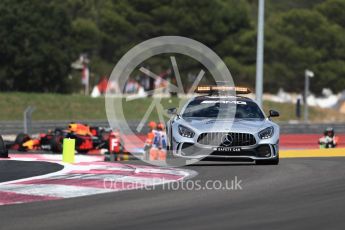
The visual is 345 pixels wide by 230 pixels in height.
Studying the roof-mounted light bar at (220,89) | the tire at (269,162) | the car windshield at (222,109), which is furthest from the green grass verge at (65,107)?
the tire at (269,162)

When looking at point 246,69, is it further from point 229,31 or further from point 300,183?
point 300,183

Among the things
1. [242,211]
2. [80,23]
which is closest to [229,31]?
[80,23]

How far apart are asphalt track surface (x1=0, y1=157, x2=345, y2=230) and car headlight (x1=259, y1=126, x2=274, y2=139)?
2.72m

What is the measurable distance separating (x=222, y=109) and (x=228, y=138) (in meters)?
1.37

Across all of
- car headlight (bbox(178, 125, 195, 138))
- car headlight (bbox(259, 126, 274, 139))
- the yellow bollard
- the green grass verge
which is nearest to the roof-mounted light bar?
car headlight (bbox(259, 126, 274, 139))

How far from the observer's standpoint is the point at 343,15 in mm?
80188

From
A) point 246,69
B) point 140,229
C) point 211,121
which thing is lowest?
point 140,229

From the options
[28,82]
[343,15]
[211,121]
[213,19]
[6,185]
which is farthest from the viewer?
[343,15]

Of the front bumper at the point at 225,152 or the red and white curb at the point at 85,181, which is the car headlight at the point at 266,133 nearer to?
the front bumper at the point at 225,152

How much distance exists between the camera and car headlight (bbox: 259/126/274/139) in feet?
50.4

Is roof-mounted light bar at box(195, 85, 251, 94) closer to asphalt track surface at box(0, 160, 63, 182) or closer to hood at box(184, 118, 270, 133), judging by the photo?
hood at box(184, 118, 270, 133)

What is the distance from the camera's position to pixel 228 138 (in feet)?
49.8

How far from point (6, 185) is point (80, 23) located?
6379 cm

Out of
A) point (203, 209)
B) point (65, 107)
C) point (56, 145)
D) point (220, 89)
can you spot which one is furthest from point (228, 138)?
point (65, 107)
